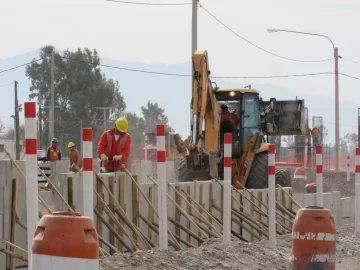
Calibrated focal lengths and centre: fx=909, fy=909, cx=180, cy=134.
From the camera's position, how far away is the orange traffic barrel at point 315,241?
892 cm

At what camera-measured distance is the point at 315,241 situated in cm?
894

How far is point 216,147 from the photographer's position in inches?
776

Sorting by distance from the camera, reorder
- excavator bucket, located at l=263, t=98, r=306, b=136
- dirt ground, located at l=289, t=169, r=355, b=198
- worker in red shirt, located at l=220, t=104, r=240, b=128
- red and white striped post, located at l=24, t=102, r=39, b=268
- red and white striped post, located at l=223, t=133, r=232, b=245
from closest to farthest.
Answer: red and white striped post, located at l=24, t=102, r=39, b=268
red and white striped post, located at l=223, t=133, r=232, b=245
worker in red shirt, located at l=220, t=104, r=240, b=128
excavator bucket, located at l=263, t=98, r=306, b=136
dirt ground, located at l=289, t=169, r=355, b=198

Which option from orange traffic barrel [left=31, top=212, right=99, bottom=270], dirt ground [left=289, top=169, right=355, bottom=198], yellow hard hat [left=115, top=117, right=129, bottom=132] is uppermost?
yellow hard hat [left=115, top=117, right=129, bottom=132]

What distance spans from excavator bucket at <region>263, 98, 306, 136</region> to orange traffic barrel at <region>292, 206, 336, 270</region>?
1343cm

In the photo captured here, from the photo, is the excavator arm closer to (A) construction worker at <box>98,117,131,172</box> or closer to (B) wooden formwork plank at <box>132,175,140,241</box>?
(A) construction worker at <box>98,117,131,172</box>

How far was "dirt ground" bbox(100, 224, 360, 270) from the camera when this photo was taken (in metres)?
9.98

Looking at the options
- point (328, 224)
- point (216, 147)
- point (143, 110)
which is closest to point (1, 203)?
point (328, 224)

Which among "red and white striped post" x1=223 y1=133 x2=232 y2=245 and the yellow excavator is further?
the yellow excavator

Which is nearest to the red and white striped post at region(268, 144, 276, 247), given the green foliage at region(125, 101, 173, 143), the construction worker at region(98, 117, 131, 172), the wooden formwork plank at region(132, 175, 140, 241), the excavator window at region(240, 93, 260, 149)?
the wooden formwork plank at region(132, 175, 140, 241)

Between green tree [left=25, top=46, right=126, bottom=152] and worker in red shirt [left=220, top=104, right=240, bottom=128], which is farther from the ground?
green tree [left=25, top=46, right=126, bottom=152]

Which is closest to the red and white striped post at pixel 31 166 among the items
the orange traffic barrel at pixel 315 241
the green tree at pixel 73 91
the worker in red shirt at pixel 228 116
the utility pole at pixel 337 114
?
the orange traffic barrel at pixel 315 241

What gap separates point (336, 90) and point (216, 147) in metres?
28.7

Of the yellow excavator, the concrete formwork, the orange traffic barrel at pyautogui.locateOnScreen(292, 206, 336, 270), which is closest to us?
the orange traffic barrel at pyautogui.locateOnScreen(292, 206, 336, 270)
